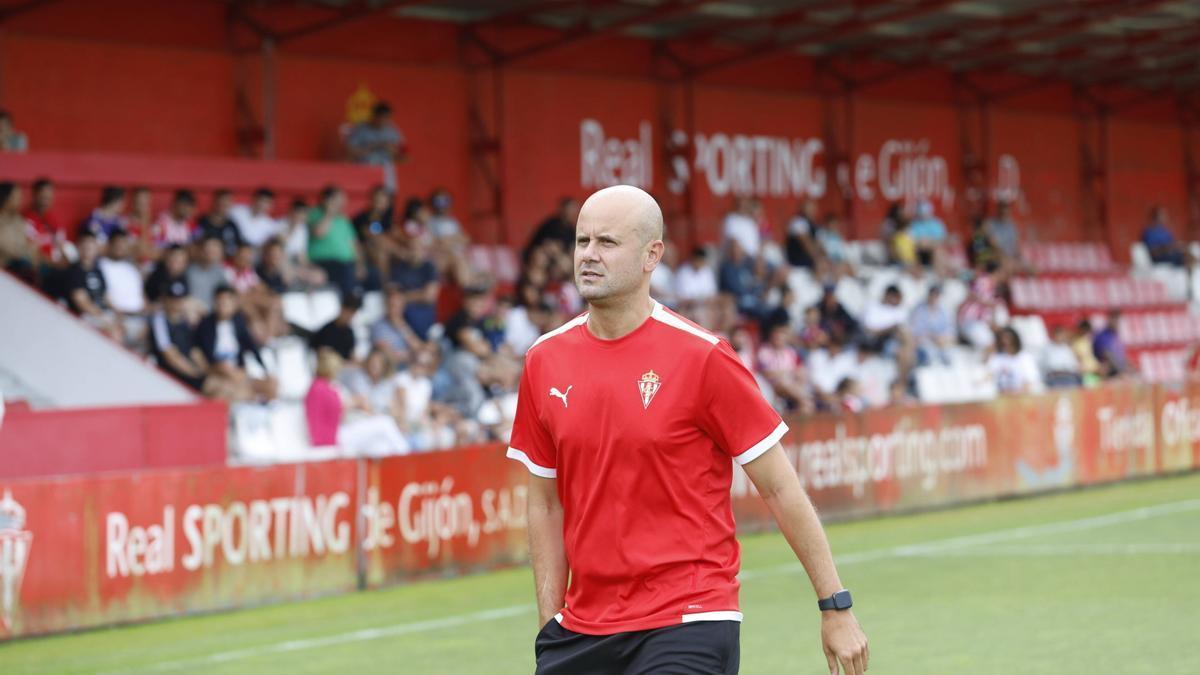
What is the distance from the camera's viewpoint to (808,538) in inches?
206

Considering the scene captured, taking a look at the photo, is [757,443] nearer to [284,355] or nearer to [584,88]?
[284,355]

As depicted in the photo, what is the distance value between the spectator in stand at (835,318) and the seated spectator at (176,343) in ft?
34.1

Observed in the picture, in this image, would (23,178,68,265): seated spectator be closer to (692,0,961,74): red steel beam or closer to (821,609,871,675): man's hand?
(821,609,871,675): man's hand

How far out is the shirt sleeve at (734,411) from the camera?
5.18m

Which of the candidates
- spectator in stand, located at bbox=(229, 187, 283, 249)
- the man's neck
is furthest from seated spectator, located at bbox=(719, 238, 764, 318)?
the man's neck

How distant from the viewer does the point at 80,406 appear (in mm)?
15070

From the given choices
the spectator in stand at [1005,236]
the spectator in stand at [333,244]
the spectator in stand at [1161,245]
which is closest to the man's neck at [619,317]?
the spectator in stand at [333,244]

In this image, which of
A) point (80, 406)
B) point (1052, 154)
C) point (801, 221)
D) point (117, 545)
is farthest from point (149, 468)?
point (1052, 154)

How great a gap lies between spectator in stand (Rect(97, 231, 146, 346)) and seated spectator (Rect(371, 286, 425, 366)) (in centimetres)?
259

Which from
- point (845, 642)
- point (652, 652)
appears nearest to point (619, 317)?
point (652, 652)

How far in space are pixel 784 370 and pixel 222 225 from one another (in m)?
7.29

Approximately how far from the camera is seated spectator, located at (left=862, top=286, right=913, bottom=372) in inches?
990

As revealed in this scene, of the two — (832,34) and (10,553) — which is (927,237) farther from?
(10,553)

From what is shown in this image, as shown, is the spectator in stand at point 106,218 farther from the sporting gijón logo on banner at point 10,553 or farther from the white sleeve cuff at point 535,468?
the white sleeve cuff at point 535,468
